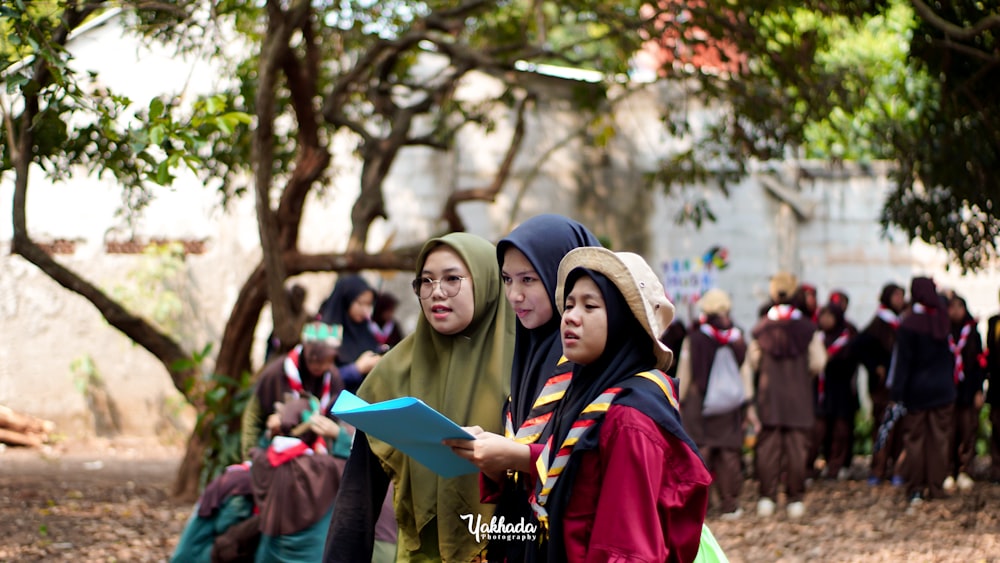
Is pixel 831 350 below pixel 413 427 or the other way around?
the other way around

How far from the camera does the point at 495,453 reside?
9.59ft

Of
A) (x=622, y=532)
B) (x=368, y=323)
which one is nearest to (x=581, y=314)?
(x=622, y=532)

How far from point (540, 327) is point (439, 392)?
0.53 metres

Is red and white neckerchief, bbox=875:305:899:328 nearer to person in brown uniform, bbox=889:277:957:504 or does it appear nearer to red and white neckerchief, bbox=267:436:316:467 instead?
person in brown uniform, bbox=889:277:957:504

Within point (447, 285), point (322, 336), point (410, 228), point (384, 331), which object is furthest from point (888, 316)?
point (447, 285)

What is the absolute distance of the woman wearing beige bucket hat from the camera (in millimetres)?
2570

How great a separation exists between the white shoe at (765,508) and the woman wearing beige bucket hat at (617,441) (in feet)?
23.5

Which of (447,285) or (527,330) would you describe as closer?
(527,330)

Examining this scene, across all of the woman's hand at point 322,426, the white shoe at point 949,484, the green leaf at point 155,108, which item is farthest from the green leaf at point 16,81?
the white shoe at point 949,484

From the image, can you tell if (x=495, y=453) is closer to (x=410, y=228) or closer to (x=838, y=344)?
(x=838, y=344)

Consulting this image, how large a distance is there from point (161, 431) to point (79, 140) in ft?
20.0

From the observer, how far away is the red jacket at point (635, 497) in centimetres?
255

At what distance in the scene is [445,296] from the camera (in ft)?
12.1

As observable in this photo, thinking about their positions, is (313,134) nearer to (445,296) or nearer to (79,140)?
(79,140)
